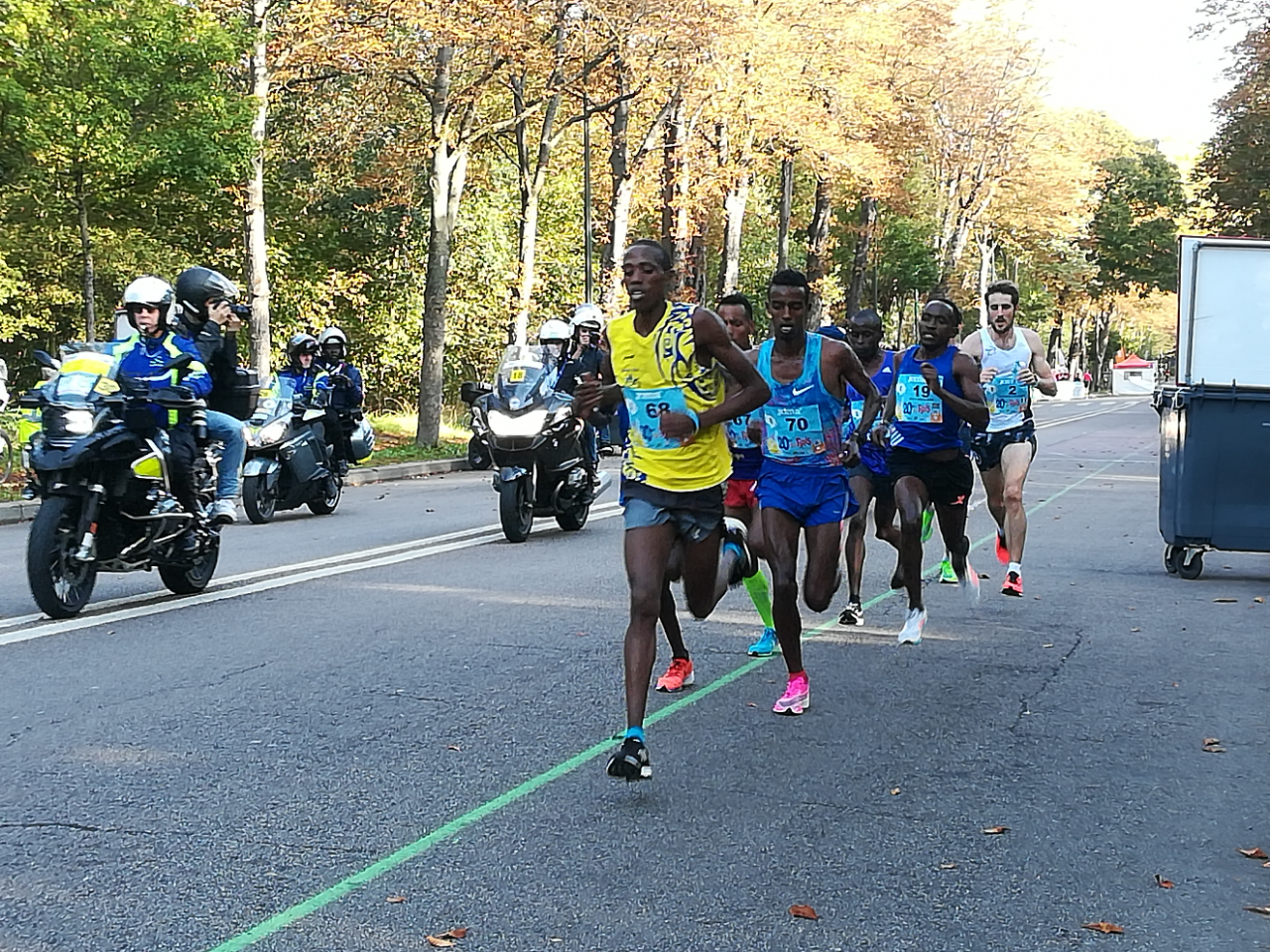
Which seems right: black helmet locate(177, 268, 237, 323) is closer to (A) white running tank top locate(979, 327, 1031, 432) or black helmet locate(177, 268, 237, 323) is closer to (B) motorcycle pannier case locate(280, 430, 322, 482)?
(A) white running tank top locate(979, 327, 1031, 432)

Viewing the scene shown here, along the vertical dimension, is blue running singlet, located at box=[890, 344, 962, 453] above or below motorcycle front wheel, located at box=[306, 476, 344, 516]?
above

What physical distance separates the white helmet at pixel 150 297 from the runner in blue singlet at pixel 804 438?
12.8 ft

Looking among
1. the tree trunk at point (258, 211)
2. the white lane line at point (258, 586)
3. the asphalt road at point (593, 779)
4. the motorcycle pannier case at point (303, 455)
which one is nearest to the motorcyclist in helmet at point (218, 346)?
the white lane line at point (258, 586)

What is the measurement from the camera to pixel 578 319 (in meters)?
14.8

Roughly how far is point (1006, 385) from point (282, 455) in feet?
23.9

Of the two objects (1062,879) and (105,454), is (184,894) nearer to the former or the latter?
(1062,879)

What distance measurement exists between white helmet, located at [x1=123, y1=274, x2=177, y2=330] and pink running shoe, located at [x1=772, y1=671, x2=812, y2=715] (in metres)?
4.54

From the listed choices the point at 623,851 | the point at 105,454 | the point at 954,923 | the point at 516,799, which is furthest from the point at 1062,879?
the point at 105,454

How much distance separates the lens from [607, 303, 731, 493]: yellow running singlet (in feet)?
20.0

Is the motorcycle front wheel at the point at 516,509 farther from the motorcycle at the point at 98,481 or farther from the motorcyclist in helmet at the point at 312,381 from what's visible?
the motorcycle at the point at 98,481

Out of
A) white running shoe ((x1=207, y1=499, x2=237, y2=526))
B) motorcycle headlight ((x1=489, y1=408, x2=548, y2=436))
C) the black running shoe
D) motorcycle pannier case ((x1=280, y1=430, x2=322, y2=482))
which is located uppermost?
motorcycle headlight ((x1=489, y1=408, x2=548, y2=436))

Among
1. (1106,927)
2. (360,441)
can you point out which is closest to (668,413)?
(1106,927)

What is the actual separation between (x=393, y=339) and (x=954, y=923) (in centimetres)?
3568

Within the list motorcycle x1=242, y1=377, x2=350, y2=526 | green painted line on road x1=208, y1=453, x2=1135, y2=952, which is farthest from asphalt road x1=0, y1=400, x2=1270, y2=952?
motorcycle x1=242, y1=377, x2=350, y2=526
